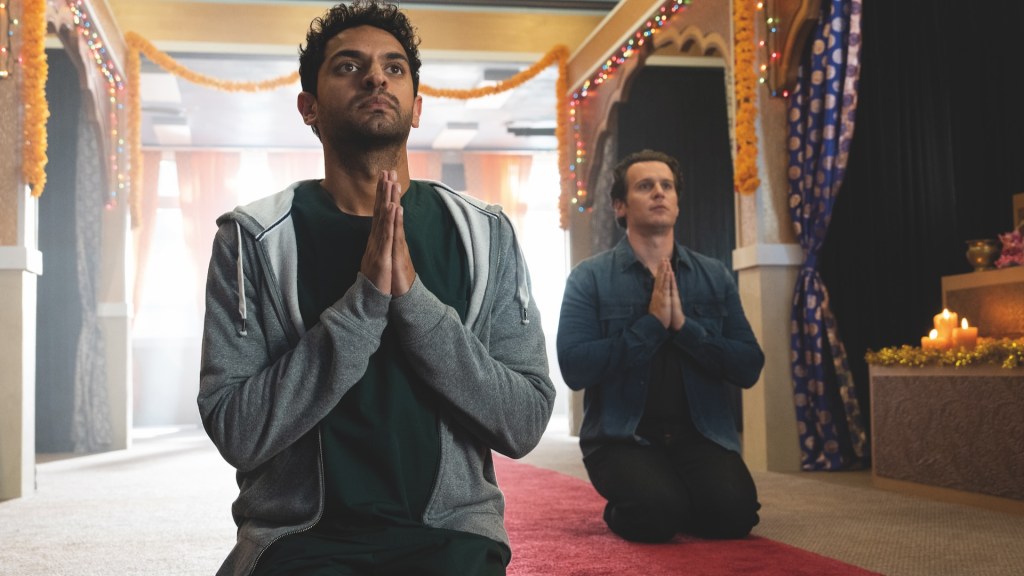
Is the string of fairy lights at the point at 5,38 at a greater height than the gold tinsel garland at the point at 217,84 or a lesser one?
lesser

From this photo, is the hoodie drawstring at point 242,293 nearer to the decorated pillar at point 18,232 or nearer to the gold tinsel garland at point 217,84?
the decorated pillar at point 18,232

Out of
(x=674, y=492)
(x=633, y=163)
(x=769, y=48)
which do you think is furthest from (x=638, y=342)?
(x=769, y=48)

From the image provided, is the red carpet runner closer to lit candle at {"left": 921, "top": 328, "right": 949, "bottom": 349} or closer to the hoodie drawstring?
the hoodie drawstring

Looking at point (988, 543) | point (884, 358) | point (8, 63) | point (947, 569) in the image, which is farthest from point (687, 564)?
point (8, 63)

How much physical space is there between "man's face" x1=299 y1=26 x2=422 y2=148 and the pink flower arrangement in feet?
11.8

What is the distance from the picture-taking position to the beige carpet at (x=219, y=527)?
107 inches

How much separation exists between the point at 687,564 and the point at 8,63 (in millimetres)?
3751

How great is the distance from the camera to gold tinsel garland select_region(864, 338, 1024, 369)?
3.52 m

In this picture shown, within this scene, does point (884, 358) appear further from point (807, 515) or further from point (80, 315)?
point (80, 315)

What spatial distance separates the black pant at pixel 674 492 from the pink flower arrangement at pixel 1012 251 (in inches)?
78.9

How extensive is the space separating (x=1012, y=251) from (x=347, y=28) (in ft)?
12.2

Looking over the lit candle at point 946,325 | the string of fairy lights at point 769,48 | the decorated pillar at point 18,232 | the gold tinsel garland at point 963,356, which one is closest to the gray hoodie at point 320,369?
the gold tinsel garland at point 963,356

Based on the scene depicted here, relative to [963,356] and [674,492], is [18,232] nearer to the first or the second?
[674,492]

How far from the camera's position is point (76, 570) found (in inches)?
108
